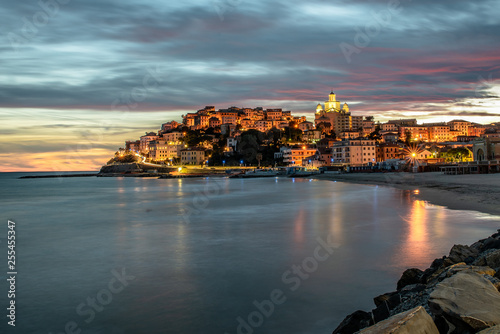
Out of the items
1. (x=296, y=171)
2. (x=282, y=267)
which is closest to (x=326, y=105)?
(x=296, y=171)

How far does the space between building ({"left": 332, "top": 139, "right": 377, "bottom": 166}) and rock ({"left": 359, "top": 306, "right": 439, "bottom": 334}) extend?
97.5 metres

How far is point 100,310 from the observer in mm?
7965

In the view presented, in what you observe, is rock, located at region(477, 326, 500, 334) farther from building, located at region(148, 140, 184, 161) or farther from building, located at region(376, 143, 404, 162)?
building, located at region(148, 140, 184, 161)

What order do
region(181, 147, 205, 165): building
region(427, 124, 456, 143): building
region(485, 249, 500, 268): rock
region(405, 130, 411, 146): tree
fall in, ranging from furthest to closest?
region(427, 124, 456, 143): building → region(181, 147, 205, 165): building → region(405, 130, 411, 146): tree → region(485, 249, 500, 268): rock

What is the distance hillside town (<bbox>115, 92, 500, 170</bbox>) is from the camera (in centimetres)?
10544

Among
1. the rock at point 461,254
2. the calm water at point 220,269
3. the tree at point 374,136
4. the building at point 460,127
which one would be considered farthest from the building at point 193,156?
the rock at point 461,254

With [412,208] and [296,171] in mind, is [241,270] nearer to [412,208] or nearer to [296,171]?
[412,208]

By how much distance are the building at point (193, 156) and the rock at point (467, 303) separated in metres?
134

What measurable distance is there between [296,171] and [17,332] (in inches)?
3806

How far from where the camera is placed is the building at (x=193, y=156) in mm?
137875

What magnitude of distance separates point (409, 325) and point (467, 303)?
888 millimetres

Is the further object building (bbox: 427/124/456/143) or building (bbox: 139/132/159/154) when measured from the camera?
building (bbox: 139/132/159/154)

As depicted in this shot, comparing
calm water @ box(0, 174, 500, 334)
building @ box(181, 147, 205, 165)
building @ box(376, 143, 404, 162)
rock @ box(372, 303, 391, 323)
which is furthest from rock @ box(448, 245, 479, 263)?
building @ box(181, 147, 205, 165)

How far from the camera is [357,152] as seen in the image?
99.1m
